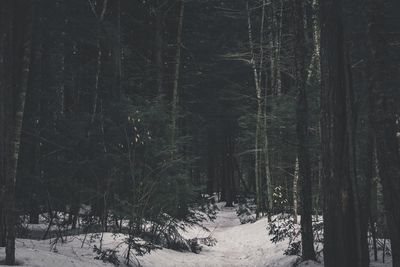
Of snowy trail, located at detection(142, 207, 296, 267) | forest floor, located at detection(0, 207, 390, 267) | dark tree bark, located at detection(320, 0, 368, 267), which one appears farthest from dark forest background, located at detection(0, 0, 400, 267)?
snowy trail, located at detection(142, 207, 296, 267)

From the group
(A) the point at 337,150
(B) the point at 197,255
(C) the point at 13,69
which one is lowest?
(B) the point at 197,255

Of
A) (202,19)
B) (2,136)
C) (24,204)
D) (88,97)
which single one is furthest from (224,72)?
(2,136)

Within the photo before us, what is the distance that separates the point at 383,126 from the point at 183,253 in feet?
25.9

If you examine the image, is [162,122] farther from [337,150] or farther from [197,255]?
[337,150]

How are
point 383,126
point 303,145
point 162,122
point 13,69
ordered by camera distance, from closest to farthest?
point 383,126 < point 13,69 < point 303,145 < point 162,122

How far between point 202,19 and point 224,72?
4.31 metres

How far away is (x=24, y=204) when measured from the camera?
11594 mm

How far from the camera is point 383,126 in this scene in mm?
7527

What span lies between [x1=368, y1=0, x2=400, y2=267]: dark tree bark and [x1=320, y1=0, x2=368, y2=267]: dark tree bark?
3.32ft

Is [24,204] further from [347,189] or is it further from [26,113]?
[347,189]

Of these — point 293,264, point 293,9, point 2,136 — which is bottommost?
point 293,264

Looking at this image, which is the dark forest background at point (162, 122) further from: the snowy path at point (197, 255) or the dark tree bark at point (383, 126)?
the snowy path at point (197, 255)

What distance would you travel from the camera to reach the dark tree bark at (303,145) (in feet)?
34.4

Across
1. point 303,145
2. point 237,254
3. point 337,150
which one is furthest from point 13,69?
point 237,254
